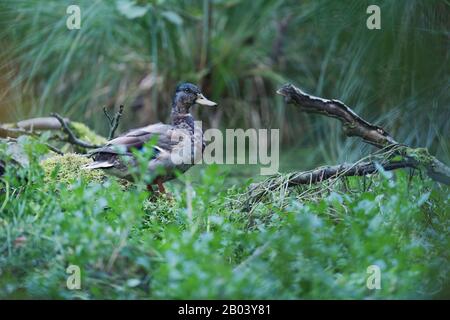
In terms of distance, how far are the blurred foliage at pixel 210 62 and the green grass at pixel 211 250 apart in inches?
57.1

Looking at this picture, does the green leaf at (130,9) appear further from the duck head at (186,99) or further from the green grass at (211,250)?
the green grass at (211,250)

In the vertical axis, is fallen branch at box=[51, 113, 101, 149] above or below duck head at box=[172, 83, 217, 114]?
below

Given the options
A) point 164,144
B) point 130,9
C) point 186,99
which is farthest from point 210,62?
point 164,144

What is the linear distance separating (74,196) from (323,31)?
2671mm

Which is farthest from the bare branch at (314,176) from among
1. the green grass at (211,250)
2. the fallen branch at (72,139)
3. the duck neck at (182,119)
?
the fallen branch at (72,139)

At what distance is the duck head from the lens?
4.19 metres

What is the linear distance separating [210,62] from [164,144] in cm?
244

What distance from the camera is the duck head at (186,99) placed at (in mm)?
4188

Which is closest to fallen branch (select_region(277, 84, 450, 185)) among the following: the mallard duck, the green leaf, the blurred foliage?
the mallard duck

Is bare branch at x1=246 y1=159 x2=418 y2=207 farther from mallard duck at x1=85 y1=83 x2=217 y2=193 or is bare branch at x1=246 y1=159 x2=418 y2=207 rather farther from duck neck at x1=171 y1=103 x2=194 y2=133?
duck neck at x1=171 y1=103 x2=194 y2=133

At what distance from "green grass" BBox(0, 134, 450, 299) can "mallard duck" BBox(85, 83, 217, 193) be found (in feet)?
1.73

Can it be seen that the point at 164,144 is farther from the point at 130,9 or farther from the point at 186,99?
the point at 130,9

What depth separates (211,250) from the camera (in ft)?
8.38
